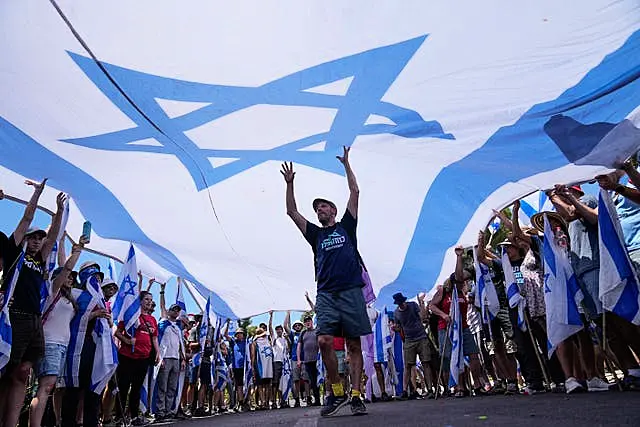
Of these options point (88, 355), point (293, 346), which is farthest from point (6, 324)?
point (293, 346)

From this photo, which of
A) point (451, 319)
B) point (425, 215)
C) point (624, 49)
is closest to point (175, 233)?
point (425, 215)

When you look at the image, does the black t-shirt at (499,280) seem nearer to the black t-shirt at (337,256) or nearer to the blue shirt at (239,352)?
the black t-shirt at (337,256)

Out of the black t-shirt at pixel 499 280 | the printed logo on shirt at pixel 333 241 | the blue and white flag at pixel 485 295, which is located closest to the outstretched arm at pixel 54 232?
the printed logo on shirt at pixel 333 241

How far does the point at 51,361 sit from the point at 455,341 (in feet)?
14.0

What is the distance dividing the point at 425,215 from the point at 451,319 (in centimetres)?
136

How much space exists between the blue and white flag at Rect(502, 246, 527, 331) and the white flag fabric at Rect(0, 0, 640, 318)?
2.51 feet

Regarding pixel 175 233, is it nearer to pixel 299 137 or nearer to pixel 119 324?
pixel 119 324

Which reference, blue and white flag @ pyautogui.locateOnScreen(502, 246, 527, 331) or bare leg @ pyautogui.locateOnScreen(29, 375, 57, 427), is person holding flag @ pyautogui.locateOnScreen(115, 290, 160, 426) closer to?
bare leg @ pyautogui.locateOnScreen(29, 375, 57, 427)

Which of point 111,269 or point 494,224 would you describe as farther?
point 494,224

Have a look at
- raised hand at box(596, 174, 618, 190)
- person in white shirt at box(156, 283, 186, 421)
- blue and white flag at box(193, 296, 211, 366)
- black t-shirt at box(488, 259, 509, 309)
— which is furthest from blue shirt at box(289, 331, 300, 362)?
raised hand at box(596, 174, 618, 190)

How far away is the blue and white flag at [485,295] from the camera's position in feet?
18.5

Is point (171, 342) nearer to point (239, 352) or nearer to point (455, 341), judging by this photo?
point (239, 352)

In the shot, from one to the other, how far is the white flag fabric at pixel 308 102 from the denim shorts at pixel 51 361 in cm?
186

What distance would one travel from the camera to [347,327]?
147 inches
